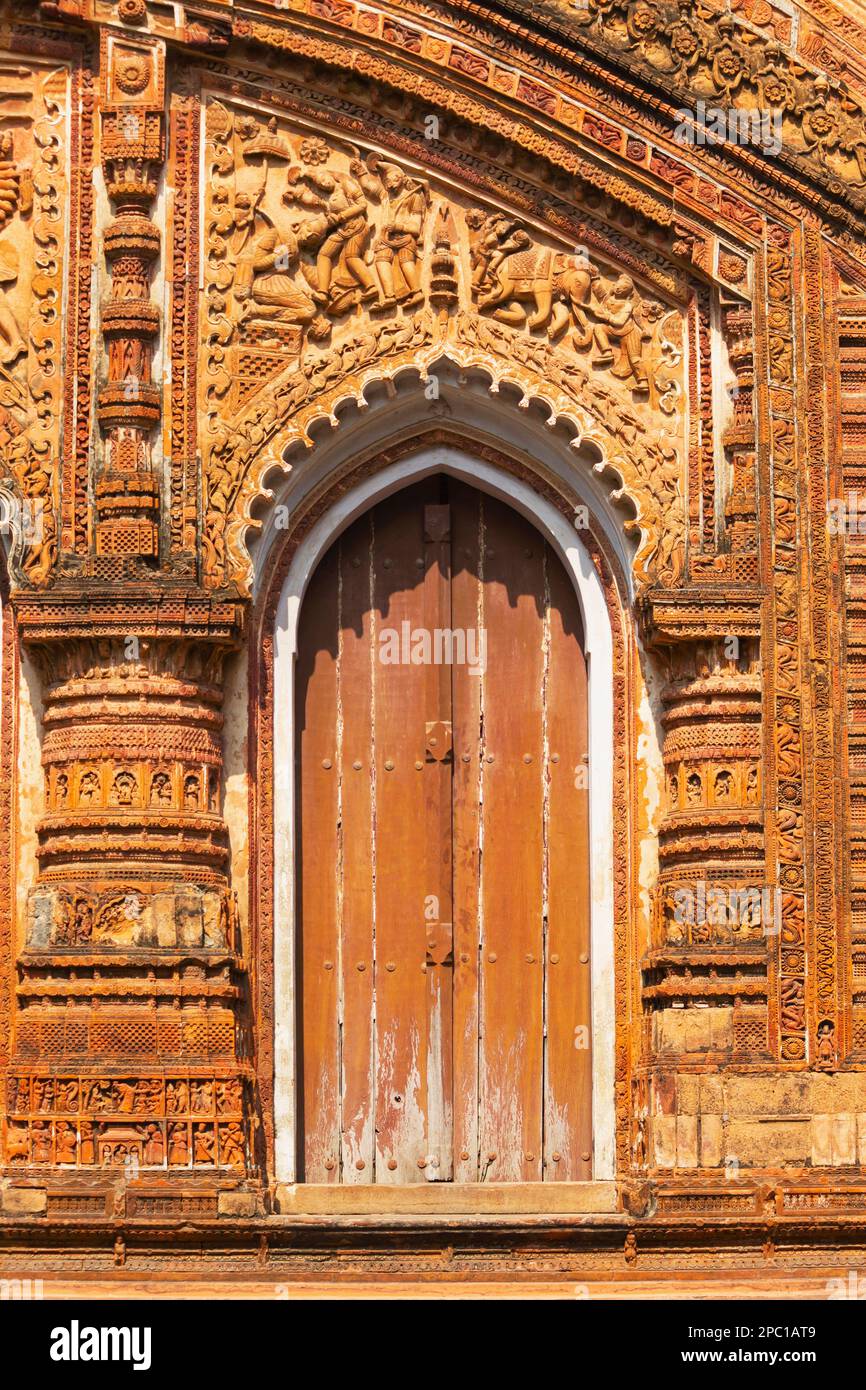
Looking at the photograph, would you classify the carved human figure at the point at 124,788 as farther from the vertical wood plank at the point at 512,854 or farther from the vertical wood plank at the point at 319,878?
the vertical wood plank at the point at 512,854

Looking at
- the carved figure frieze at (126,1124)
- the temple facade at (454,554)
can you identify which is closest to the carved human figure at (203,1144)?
the carved figure frieze at (126,1124)

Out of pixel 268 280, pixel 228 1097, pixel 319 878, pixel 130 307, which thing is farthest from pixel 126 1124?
pixel 268 280

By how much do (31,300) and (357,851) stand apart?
11.9 feet

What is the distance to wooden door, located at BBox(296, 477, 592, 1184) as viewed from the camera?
15.1 meters

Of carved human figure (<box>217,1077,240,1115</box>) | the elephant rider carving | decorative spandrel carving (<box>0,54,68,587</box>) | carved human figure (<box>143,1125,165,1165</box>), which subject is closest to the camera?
carved human figure (<box>143,1125,165,1165</box>)

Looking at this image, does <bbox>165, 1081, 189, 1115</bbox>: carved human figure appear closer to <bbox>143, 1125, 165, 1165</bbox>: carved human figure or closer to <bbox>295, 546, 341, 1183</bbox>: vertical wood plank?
<bbox>143, 1125, 165, 1165</bbox>: carved human figure

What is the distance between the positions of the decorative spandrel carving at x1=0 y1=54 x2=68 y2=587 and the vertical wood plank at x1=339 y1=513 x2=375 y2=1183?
1807mm

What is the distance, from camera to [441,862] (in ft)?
49.8

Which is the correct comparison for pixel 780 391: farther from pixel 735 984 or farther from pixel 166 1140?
pixel 166 1140

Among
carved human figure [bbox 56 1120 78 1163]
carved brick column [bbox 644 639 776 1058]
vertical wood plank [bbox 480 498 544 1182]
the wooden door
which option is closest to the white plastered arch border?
the wooden door

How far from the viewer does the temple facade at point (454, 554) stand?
574 inches

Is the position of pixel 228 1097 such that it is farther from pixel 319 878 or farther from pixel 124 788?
pixel 124 788

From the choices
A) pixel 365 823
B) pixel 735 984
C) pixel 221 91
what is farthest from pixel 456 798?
pixel 221 91

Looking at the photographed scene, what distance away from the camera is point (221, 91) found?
15.2 metres
